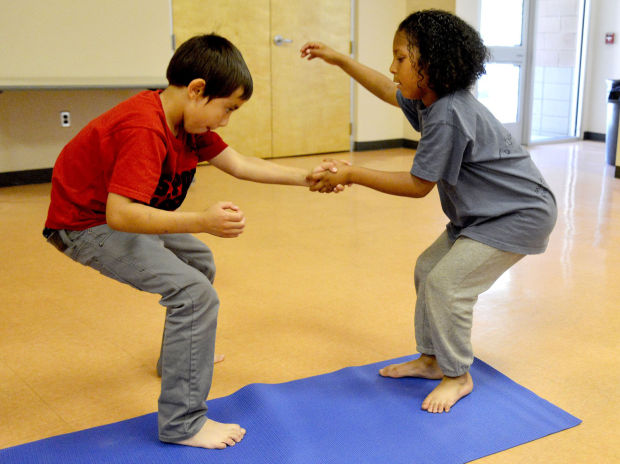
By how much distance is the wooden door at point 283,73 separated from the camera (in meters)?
5.61

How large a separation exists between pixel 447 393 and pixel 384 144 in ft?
17.3

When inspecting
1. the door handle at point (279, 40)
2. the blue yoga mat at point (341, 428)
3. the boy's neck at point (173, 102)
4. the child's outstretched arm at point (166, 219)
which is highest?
the door handle at point (279, 40)

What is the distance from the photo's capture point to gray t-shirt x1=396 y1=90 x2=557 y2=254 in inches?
66.8

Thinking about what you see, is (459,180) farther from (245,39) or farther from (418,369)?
(245,39)

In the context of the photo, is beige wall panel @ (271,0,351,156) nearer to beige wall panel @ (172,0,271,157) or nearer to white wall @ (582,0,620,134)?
beige wall panel @ (172,0,271,157)

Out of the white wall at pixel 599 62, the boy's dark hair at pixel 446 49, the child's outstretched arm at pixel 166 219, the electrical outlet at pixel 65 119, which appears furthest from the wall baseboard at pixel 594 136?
the child's outstretched arm at pixel 166 219

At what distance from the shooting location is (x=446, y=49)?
5.54 ft

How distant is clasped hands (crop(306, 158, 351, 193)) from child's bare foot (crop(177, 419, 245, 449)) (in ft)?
2.31

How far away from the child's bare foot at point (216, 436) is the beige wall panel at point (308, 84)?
186 inches

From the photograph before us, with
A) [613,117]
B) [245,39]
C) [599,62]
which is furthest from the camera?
[599,62]

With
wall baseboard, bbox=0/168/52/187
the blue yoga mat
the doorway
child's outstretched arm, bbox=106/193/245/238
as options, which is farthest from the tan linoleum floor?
the doorway

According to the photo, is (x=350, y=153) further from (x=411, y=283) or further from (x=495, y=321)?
(x=495, y=321)

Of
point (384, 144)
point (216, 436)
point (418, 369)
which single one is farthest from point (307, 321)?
point (384, 144)

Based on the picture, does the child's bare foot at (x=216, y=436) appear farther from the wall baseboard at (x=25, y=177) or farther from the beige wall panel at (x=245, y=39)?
the beige wall panel at (x=245, y=39)
